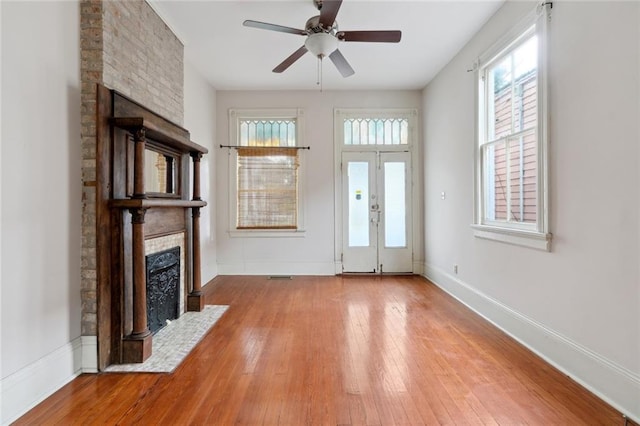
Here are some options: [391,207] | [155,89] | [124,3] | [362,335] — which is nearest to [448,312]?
[362,335]

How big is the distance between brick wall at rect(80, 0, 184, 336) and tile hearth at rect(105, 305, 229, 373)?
0.45 metres

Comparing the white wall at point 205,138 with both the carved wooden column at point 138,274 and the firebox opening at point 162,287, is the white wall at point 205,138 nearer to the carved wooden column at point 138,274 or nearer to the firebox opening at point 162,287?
the firebox opening at point 162,287

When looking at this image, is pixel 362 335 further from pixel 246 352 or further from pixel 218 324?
pixel 218 324

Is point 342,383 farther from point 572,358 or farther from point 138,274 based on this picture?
point 138,274

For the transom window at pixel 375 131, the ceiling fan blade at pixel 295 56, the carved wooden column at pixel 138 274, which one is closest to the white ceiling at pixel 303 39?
the ceiling fan blade at pixel 295 56

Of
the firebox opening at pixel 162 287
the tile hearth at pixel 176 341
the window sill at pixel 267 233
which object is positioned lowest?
the tile hearth at pixel 176 341

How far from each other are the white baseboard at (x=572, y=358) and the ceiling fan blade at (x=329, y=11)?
9.83 ft

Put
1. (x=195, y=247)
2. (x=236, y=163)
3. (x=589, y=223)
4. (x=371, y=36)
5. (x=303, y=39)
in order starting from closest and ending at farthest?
(x=589, y=223)
(x=371, y=36)
(x=195, y=247)
(x=303, y=39)
(x=236, y=163)

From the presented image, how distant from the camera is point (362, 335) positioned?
297 centimetres

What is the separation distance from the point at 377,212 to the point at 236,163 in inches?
101

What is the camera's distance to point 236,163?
5445 mm

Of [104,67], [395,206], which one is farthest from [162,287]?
[395,206]

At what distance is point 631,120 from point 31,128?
11.7 feet

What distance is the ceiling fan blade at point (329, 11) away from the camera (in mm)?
2388
